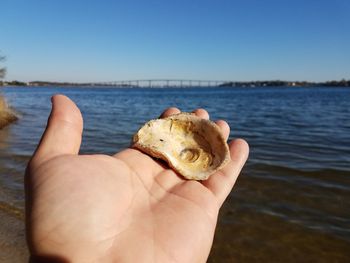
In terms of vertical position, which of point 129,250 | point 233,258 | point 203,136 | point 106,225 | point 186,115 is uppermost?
point 186,115

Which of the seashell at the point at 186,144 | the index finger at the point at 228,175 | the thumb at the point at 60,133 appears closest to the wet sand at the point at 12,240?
the seashell at the point at 186,144

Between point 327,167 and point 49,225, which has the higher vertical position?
point 49,225

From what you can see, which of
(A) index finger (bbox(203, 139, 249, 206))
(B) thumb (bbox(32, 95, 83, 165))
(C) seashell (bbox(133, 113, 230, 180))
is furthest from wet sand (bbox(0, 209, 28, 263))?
(A) index finger (bbox(203, 139, 249, 206))

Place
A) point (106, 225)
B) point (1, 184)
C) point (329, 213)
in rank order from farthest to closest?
point (1, 184) < point (329, 213) < point (106, 225)

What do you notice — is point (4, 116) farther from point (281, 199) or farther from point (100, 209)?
point (100, 209)

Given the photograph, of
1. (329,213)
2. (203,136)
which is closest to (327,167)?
(329,213)

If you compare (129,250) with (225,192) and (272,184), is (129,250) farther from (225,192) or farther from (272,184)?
(272,184)

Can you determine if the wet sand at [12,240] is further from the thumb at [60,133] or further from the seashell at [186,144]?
the thumb at [60,133]

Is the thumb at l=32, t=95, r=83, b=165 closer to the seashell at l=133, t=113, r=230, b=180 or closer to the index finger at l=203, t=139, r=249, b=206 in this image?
the seashell at l=133, t=113, r=230, b=180
